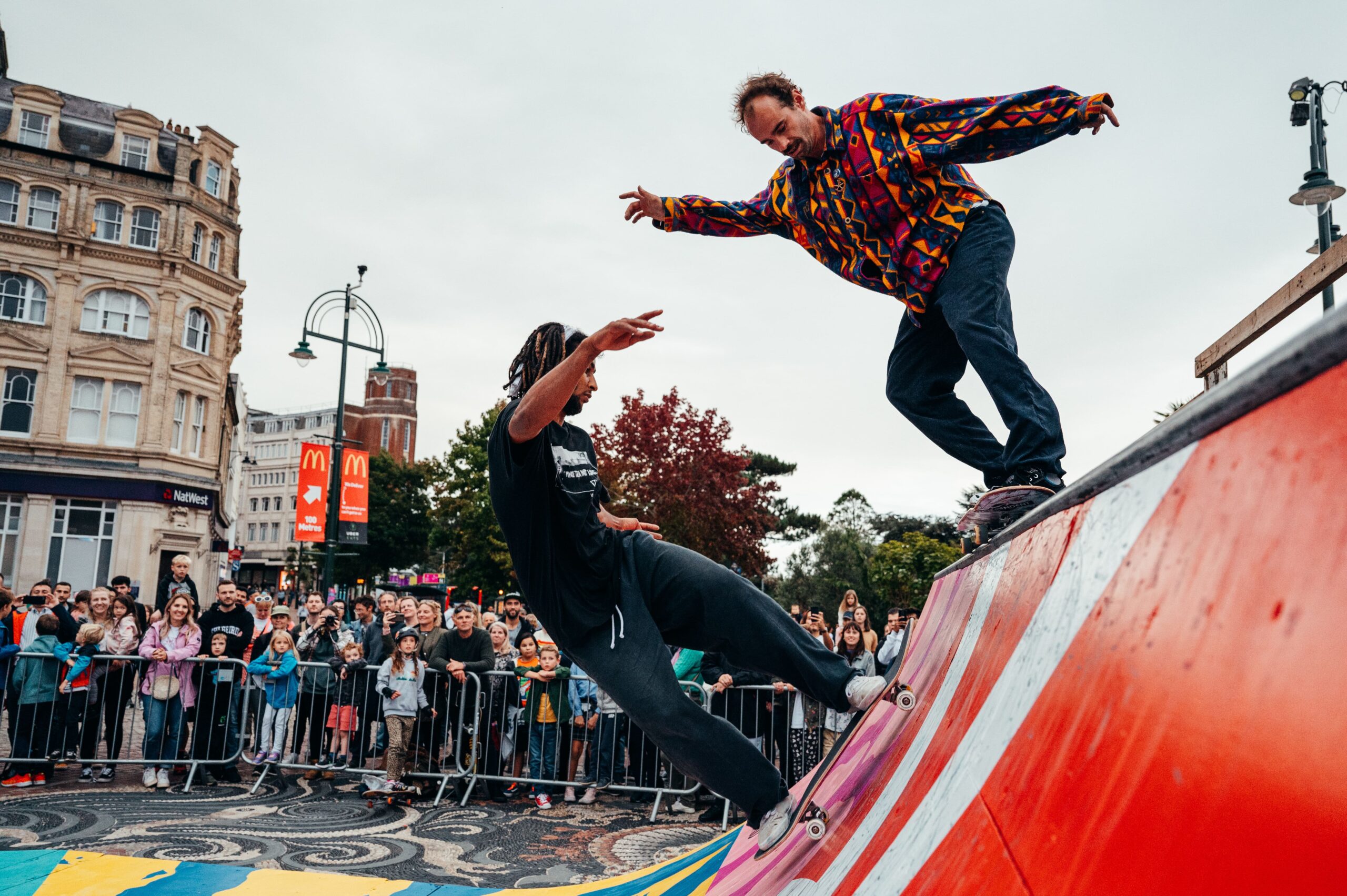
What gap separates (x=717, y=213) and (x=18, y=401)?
114 feet

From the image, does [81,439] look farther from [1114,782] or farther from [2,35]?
[1114,782]

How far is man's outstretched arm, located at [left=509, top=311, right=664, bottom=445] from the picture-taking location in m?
2.37

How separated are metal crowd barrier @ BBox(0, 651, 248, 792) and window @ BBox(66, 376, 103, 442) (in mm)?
25421

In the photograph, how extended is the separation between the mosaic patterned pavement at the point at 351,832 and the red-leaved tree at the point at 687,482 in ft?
69.8

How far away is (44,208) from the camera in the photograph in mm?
31359

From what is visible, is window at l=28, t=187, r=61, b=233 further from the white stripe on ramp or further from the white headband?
the white stripe on ramp

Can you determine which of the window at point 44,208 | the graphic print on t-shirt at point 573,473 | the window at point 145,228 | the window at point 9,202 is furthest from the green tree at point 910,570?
the window at point 9,202

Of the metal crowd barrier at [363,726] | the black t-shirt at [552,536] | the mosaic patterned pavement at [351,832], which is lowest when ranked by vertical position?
the mosaic patterned pavement at [351,832]

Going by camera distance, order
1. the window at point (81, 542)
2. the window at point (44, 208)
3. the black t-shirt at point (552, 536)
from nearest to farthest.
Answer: the black t-shirt at point (552, 536)
the window at point (81, 542)
the window at point (44, 208)

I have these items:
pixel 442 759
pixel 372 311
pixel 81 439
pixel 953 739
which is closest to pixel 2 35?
pixel 81 439

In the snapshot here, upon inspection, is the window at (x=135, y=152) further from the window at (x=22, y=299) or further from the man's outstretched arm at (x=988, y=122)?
the man's outstretched arm at (x=988, y=122)

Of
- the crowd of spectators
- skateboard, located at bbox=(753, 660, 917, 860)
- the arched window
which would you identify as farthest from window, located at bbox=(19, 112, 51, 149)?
skateboard, located at bbox=(753, 660, 917, 860)

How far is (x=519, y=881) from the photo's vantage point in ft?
17.0

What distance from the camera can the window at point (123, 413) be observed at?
3061 centimetres
